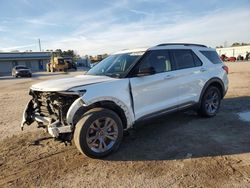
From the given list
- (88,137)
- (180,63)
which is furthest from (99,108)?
(180,63)

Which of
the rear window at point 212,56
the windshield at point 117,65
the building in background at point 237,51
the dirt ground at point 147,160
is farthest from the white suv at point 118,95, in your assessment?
the building in background at point 237,51

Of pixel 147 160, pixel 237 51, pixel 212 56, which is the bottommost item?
pixel 147 160

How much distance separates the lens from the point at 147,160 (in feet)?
14.7

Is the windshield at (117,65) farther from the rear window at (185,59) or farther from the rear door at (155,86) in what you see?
the rear window at (185,59)

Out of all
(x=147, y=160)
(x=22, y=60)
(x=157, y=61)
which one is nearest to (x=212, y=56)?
(x=157, y=61)

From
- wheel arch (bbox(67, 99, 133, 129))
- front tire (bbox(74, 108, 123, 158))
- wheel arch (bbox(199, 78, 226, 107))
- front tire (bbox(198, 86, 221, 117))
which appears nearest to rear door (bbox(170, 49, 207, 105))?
wheel arch (bbox(199, 78, 226, 107))

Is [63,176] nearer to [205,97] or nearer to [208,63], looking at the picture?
[205,97]

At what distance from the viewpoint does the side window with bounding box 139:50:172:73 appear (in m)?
5.37

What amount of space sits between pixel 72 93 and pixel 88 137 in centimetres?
80

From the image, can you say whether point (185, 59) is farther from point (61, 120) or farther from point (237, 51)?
point (237, 51)

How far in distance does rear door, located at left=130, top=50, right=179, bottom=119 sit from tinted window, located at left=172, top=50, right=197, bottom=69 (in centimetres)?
24

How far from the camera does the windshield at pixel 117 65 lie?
17.3 feet

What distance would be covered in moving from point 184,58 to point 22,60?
220 feet

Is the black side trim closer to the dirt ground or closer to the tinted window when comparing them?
the dirt ground
